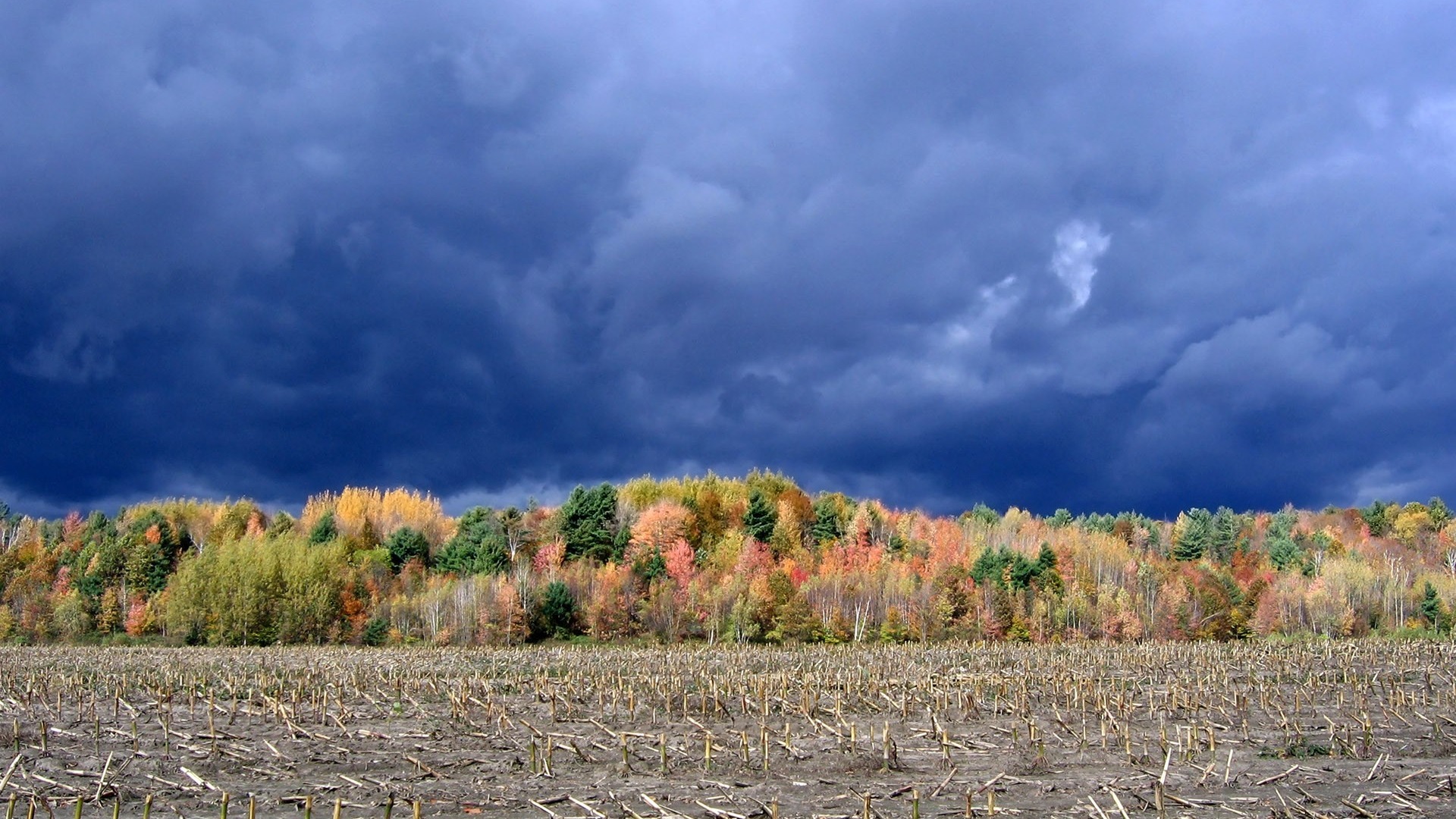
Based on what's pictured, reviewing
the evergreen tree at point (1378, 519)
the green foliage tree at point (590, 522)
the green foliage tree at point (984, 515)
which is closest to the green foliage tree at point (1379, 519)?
the evergreen tree at point (1378, 519)

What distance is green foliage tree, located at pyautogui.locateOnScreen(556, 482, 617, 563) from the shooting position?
123188 mm

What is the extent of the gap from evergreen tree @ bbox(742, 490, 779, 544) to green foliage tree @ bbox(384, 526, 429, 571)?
3760cm

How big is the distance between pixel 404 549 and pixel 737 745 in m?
103

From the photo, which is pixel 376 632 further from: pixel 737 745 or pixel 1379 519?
pixel 1379 519

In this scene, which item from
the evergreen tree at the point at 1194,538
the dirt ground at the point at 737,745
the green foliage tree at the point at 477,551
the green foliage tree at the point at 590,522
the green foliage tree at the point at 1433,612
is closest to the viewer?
the dirt ground at the point at 737,745

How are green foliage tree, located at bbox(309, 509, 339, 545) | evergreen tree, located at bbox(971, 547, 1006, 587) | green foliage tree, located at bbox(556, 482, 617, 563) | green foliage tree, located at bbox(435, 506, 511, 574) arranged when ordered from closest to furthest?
evergreen tree, located at bbox(971, 547, 1006, 587) → green foliage tree, located at bbox(435, 506, 511, 574) → green foliage tree, located at bbox(556, 482, 617, 563) → green foliage tree, located at bbox(309, 509, 339, 545)

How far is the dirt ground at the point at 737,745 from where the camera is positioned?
1905cm

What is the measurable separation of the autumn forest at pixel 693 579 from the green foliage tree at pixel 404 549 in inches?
7.8

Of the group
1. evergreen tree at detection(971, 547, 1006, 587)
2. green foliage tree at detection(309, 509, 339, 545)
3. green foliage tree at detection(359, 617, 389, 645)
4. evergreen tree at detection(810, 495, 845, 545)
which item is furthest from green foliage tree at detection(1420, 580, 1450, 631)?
green foliage tree at detection(309, 509, 339, 545)

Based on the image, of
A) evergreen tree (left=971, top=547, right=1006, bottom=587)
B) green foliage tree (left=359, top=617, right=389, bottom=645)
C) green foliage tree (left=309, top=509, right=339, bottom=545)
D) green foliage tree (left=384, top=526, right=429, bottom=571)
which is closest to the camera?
green foliage tree (left=359, top=617, right=389, bottom=645)

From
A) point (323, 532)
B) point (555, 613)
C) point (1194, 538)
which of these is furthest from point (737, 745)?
point (1194, 538)

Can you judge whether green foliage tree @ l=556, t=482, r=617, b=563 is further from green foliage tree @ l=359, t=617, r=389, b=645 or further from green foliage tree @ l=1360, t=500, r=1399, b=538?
green foliage tree @ l=1360, t=500, r=1399, b=538

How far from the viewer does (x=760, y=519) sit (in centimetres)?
12619

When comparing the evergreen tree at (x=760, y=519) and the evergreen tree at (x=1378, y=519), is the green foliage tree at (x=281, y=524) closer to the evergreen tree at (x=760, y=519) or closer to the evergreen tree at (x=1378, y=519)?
the evergreen tree at (x=760, y=519)
